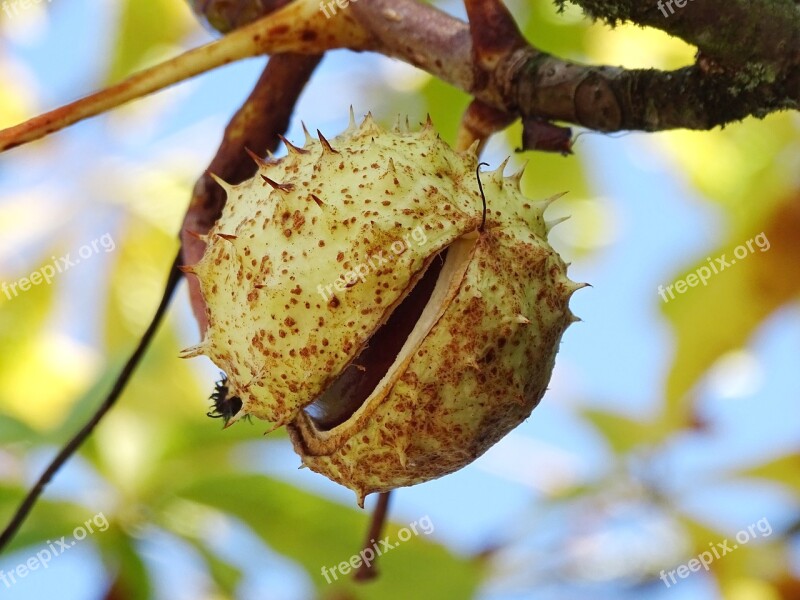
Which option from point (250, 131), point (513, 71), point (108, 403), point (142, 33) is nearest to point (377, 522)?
point (108, 403)

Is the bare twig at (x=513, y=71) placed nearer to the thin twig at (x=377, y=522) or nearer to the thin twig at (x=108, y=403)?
the thin twig at (x=108, y=403)

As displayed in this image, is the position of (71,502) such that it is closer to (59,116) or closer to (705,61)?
(59,116)

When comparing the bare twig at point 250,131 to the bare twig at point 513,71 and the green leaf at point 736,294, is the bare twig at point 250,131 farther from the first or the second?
the green leaf at point 736,294

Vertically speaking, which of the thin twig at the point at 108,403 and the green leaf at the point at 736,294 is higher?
the green leaf at the point at 736,294

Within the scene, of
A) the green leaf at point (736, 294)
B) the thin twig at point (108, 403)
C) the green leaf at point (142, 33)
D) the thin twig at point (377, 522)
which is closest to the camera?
the thin twig at point (108, 403)

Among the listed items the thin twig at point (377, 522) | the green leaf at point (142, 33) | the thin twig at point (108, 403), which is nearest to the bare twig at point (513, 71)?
the thin twig at point (108, 403)

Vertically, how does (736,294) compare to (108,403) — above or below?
above

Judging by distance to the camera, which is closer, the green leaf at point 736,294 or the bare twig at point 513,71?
the bare twig at point 513,71

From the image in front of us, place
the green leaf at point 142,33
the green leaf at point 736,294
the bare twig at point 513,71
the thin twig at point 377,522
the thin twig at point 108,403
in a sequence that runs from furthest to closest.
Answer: the green leaf at point 142,33 < the green leaf at point 736,294 < the thin twig at point 377,522 < the thin twig at point 108,403 < the bare twig at point 513,71

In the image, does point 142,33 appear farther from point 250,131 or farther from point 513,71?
point 513,71

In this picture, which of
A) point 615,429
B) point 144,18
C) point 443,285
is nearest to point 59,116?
point 443,285

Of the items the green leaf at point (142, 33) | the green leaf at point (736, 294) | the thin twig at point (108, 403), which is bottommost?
the thin twig at point (108, 403)
